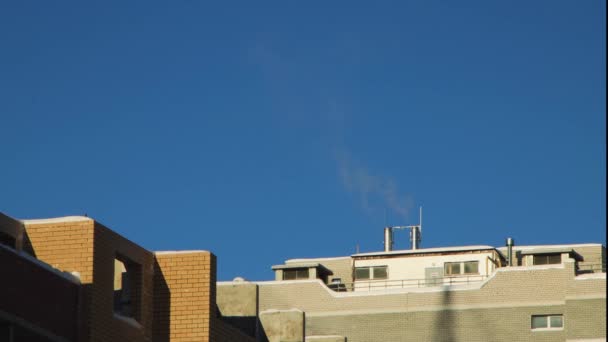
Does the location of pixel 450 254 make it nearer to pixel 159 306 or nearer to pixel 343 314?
pixel 343 314

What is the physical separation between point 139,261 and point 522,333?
37341 millimetres

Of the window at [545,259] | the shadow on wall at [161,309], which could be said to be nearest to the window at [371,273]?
the window at [545,259]

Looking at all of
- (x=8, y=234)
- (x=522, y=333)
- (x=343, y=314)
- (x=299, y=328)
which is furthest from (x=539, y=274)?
(x=8, y=234)

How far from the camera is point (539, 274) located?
7219cm

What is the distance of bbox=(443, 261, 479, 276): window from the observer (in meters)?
82.4

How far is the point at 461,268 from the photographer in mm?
82875

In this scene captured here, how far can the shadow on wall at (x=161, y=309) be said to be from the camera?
125ft

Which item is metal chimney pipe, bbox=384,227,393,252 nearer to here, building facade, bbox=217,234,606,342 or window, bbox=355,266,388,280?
window, bbox=355,266,388,280

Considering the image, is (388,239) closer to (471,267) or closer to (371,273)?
(371,273)

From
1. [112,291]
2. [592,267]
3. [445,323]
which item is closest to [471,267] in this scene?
[592,267]

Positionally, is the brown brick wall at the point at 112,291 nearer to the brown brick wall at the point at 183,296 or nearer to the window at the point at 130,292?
the window at the point at 130,292

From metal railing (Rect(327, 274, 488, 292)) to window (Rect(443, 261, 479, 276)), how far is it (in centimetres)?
45

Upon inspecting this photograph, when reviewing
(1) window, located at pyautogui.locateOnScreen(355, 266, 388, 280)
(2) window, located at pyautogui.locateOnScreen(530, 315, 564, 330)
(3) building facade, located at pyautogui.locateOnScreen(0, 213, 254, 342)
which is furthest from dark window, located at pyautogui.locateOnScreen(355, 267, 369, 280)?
(3) building facade, located at pyautogui.locateOnScreen(0, 213, 254, 342)

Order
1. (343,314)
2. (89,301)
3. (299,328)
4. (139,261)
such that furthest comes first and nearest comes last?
(343,314)
(299,328)
(139,261)
(89,301)
